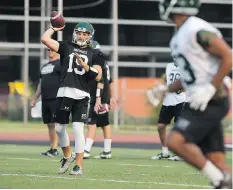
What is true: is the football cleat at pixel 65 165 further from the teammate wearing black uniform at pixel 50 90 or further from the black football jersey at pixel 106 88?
the black football jersey at pixel 106 88

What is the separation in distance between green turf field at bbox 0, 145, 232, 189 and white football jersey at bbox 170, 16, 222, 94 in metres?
2.68

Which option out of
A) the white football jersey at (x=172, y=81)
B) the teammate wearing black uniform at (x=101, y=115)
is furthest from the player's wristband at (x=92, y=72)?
the teammate wearing black uniform at (x=101, y=115)

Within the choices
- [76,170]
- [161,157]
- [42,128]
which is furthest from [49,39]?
[42,128]

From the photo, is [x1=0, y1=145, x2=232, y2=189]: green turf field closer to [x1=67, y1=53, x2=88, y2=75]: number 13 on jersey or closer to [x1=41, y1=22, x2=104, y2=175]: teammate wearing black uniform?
[x1=41, y1=22, x2=104, y2=175]: teammate wearing black uniform

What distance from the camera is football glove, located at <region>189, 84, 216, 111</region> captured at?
7.29 meters

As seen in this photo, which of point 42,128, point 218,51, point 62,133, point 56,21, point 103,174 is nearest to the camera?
point 218,51

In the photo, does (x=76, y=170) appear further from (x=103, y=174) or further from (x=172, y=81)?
(x=172, y=81)

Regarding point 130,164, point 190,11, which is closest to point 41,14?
point 130,164

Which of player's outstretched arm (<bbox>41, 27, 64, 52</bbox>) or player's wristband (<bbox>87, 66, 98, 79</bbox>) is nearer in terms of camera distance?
player's outstretched arm (<bbox>41, 27, 64, 52</bbox>)

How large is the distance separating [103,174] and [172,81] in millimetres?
3471

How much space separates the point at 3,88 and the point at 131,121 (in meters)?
5.29

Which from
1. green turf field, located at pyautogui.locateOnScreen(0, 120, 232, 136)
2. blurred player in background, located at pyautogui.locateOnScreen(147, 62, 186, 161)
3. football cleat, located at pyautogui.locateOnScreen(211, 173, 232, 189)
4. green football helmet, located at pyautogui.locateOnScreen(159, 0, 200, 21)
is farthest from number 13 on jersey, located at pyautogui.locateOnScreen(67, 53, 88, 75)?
green turf field, located at pyautogui.locateOnScreen(0, 120, 232, 136)

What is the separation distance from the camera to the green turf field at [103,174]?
10.1m

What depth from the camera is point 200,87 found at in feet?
24.3
